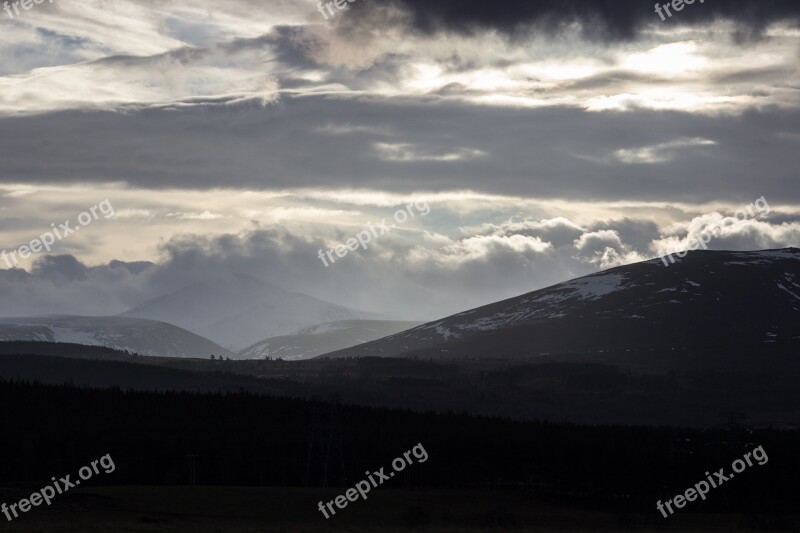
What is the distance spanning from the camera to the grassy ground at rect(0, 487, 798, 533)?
115 m

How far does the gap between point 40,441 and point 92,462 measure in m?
10.1

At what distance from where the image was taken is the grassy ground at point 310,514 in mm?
114625

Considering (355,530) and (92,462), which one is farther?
(92,462)

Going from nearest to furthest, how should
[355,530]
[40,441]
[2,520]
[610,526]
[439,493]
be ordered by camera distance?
1. [2,520]
2. [355,530]
3. [610,526]
4. [439,493]
5. [40,441]

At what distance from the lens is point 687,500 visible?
175m

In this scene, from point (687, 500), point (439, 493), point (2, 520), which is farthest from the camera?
point (687, 500)

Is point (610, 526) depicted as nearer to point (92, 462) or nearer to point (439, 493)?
point (439, 493)

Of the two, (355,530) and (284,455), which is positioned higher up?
(355,530)

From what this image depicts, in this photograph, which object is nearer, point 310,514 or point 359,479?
point 310,514

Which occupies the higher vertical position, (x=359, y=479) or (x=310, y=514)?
(x=310, y=514)

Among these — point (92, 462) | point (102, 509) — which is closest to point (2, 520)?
point (102, 509)

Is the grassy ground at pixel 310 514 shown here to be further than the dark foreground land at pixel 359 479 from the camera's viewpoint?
No

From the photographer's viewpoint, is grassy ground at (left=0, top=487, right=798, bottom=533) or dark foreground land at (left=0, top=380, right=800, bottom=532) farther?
dark foreground land at (left=0, top=380, right=800, bottom=532)

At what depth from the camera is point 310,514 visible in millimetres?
134875
